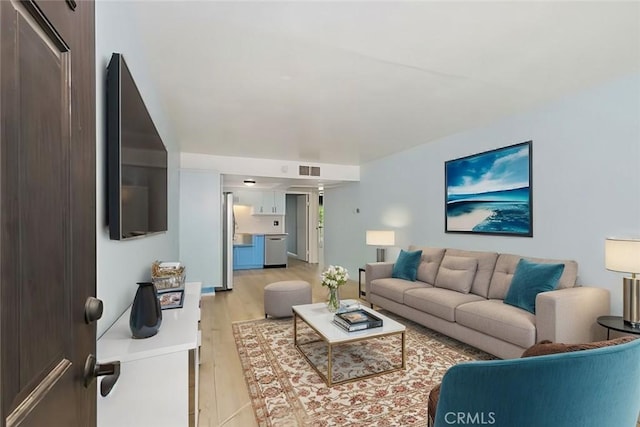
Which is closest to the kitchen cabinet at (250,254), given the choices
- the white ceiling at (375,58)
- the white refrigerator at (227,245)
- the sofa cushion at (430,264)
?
the white refrigerator at (227,245)

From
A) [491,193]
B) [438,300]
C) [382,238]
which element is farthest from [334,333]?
[382,238]

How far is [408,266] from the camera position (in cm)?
414

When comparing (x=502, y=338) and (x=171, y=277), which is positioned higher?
(x=171, y=277)

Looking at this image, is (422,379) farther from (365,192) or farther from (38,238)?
(365,192)

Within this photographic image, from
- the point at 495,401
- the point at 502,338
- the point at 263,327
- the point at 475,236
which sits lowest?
the point at 263,327

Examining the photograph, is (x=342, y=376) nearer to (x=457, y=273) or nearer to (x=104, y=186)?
(x=457, y=273)

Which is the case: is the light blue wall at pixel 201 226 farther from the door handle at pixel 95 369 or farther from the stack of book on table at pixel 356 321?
the door handle at pixel 95 369

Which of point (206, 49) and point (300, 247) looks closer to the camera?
point (206, 49)

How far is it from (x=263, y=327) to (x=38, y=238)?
10.9 ft

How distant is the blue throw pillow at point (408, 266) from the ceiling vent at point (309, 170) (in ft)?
8.15

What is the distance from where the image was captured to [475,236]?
12.6ft

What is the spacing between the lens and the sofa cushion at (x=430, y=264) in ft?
12.8

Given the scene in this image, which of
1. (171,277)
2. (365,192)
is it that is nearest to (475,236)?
(365,192)

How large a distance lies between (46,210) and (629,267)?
3.24 metres
